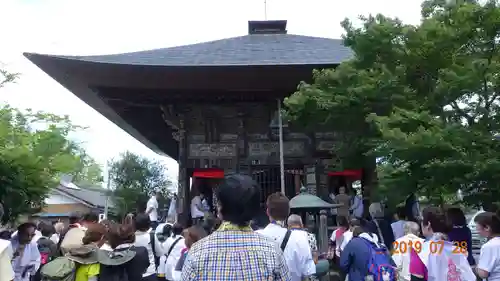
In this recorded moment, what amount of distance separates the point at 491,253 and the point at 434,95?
311 centimetres

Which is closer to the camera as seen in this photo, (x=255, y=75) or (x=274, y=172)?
(x=255, y=75)

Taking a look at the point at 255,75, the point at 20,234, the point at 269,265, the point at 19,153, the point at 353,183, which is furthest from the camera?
the point at 353,183

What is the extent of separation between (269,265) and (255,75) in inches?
349

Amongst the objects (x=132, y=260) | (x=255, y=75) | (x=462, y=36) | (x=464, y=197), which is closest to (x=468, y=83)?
(x=462, y=36)

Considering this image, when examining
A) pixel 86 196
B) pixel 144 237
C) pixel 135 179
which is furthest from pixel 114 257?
pixel 86 196

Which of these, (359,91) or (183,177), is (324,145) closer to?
(183,177)

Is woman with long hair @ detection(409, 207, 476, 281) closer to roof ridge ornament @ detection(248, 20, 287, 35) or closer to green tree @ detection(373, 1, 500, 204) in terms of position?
green tree @ detection(373, 1, 500, 204)

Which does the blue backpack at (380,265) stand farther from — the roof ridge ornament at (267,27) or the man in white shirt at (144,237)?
the roof ridge ornament at (267,27)

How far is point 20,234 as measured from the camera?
17.7 ft

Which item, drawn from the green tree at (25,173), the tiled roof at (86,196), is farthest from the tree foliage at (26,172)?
the tiled roof at (86,196)

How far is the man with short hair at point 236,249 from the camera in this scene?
2.10 meters

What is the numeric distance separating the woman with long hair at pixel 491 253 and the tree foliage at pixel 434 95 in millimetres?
1673

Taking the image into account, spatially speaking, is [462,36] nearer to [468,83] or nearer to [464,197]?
[468,83]

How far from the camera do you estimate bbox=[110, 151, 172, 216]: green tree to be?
26.5 metres
